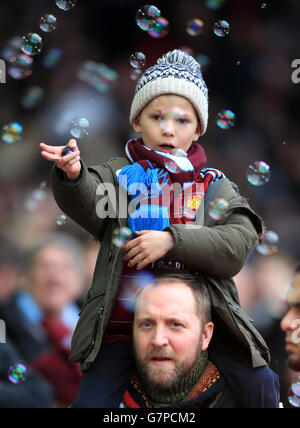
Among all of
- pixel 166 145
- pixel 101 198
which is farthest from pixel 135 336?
pixel 166 145

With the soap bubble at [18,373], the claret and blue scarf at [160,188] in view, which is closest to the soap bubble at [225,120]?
the claret and blue scarf at [160,188]

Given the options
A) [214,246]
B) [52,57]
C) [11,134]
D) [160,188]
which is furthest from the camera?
[52,57]

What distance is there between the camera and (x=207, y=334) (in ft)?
6.43

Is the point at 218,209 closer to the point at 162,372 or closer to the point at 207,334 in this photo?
the point at 207,334

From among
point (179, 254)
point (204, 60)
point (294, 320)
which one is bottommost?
point (294, 320)

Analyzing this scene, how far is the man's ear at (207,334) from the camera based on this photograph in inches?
76.7

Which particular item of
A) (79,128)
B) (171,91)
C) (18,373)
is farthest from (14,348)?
(171,91)

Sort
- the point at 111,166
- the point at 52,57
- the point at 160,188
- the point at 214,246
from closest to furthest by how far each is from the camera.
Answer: the point at 214,246 → the point at 160,188 → the point at 111,166 → the point at 52,57

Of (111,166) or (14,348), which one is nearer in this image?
(111,166)

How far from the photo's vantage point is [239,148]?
4.34 metres

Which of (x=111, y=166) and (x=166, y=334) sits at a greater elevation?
(x=111, y=166)

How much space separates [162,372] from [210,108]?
2.79m

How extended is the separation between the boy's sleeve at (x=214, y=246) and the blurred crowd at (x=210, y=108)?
161 cm
